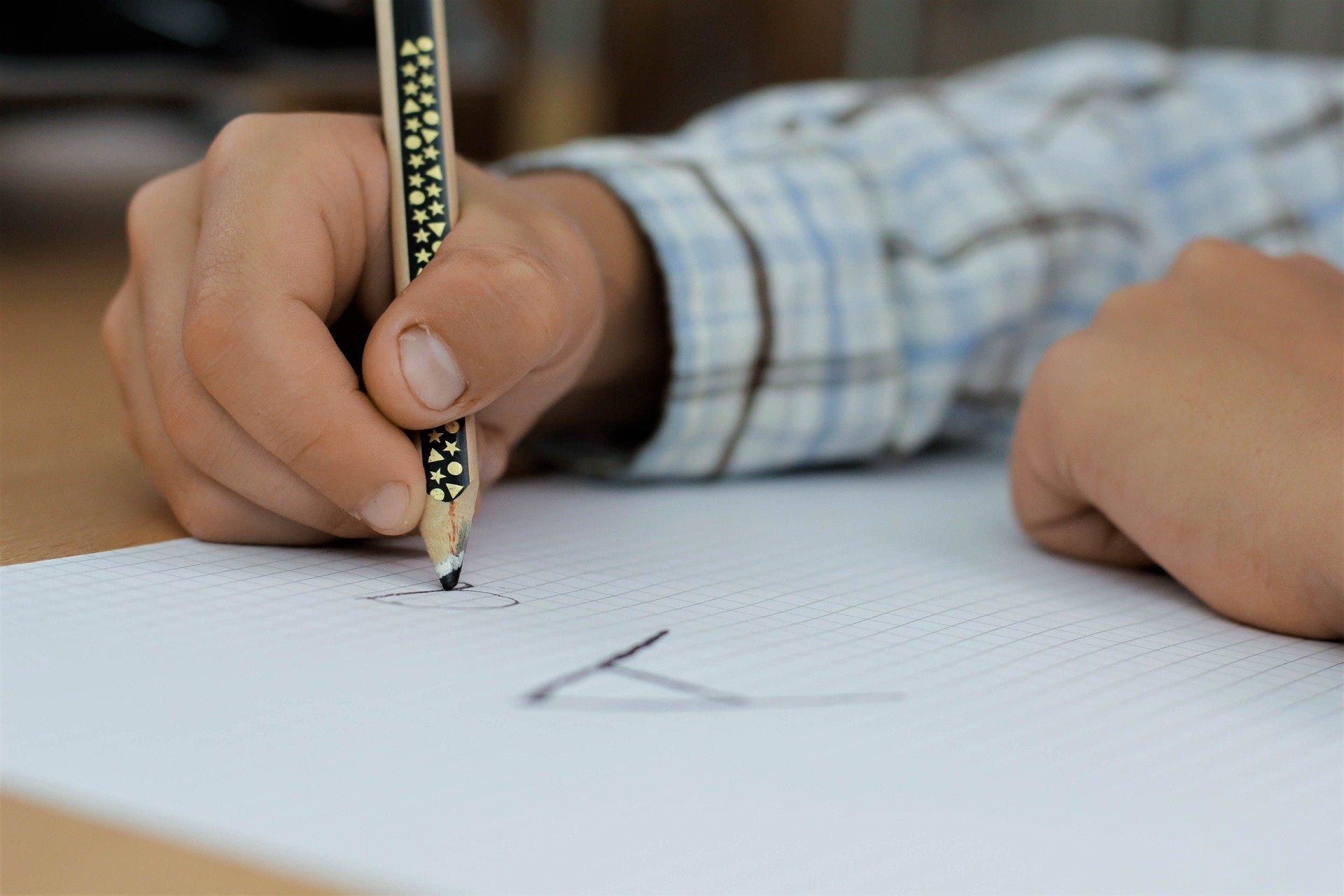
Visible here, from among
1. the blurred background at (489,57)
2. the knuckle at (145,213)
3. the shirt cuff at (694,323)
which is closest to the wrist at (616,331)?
the shirt cuff at (694,323)

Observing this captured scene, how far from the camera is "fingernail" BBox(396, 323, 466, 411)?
0.24m

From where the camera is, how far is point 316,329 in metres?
0.25

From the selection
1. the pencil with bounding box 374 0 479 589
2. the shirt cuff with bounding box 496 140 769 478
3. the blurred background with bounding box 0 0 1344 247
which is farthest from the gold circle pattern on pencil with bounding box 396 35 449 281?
the blurred background with bounding box 0 0 1344 247

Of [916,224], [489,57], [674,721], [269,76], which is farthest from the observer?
[489,57]

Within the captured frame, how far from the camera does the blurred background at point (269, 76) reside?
0.47 m

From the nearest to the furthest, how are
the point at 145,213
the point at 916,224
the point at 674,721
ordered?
1. the point at 674,721
2. the point at 145,213
3. the point at 916,224

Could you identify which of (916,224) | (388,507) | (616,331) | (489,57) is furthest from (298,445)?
(489,57)

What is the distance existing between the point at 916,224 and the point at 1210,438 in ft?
0.65

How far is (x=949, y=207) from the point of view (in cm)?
46

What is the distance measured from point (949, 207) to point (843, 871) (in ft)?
1.13

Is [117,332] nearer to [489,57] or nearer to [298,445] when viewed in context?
[298,445]

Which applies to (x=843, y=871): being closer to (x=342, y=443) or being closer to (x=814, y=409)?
(x=342, y=443)

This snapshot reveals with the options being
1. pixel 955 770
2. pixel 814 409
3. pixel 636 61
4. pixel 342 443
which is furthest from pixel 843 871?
pixel 636 61

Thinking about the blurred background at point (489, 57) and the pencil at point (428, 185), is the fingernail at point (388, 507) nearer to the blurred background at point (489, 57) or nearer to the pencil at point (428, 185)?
the pencil at point (428, 185)
